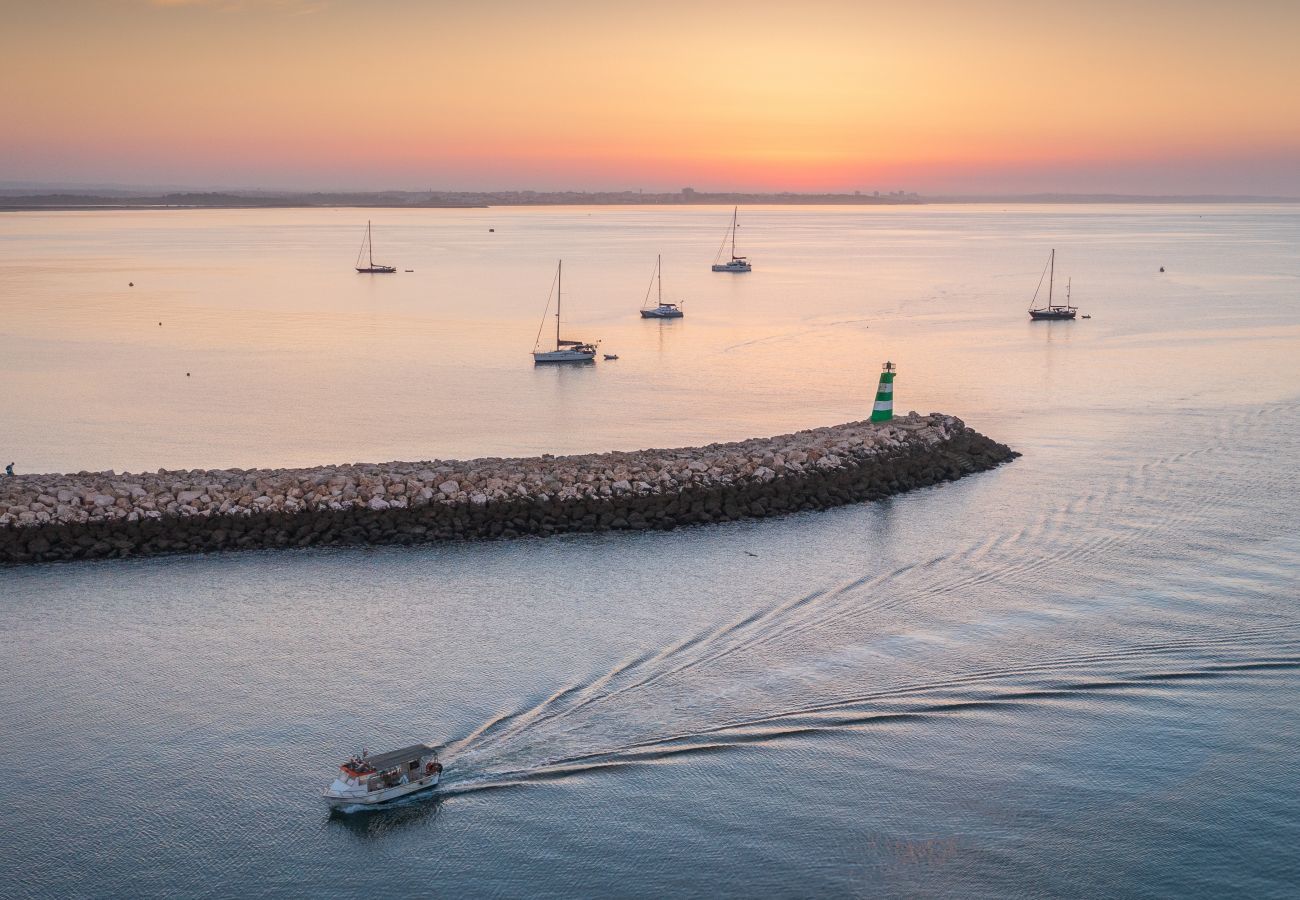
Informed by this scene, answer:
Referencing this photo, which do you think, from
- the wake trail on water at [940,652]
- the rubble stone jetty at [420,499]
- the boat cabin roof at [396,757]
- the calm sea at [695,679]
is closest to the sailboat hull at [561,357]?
the calm sea at [695,679]

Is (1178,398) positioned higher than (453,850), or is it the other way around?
(1178,398)

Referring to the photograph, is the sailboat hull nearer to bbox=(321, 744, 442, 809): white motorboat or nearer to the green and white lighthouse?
the green and white lighthouse

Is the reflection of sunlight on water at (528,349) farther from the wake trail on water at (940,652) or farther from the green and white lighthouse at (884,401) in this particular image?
the wake trail on water at (940,652)

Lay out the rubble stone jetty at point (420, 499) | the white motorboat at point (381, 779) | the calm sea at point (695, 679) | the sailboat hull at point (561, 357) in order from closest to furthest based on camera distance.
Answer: the calm sea at point (695, 679) < the white motorboat at point (381, 779) < the rubble stone jetty at point (420, 499) < the sailboat hull at point (561, 357)

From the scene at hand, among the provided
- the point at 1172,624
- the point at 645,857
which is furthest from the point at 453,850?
the point at 1172,624

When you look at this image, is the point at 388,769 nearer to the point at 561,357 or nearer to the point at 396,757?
the point at 396,757

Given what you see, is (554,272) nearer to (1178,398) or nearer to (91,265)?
(91,265)

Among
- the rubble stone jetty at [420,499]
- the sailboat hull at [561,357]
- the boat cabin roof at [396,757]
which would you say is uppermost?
the sailboat hull at [561,357]
